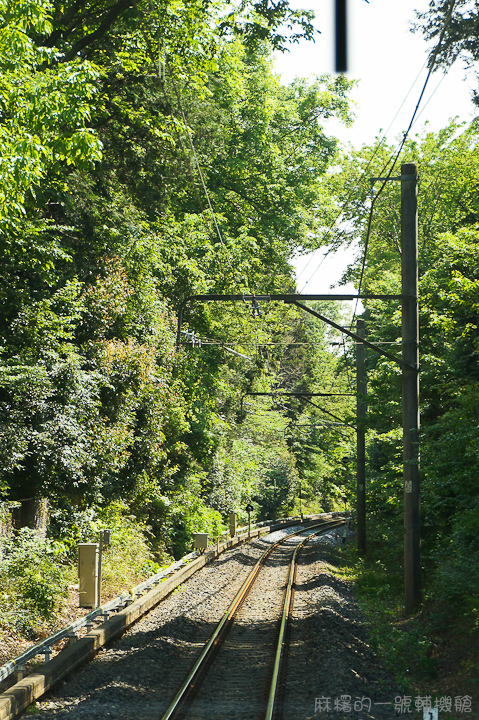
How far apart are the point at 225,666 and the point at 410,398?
602 centimetres

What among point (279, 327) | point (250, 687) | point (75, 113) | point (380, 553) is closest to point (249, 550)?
point (380, 553)

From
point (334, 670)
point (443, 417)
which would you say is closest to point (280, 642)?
point (334, 670)

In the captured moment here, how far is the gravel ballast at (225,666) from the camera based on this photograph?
7.93 metres

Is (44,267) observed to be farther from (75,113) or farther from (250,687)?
(250,687)

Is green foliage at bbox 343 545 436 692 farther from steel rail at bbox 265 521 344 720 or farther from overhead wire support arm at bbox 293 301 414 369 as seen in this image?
overhead wire support arm at bbox 293 301 414 369

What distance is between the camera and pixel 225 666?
34.0ft

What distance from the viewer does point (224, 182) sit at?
30.9 meters

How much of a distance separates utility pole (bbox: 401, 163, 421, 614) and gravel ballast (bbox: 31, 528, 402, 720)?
4.62 ft

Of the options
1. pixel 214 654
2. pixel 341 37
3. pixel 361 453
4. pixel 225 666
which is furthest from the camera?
pixel 361 453

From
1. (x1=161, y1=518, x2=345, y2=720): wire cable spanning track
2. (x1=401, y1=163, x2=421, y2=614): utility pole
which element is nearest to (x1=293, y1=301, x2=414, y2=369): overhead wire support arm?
(x1=401, y1=163, x2=421, y2=614): utility pole

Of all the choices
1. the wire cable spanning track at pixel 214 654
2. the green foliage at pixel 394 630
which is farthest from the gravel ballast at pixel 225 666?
the green foliage at pixel 394 630

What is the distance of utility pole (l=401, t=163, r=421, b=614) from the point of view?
1313 cm

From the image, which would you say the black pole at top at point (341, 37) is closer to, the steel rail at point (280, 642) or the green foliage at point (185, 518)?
the steel rail at point (280, 642)

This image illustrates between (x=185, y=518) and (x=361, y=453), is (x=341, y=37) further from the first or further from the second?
(x=185, y=518)
